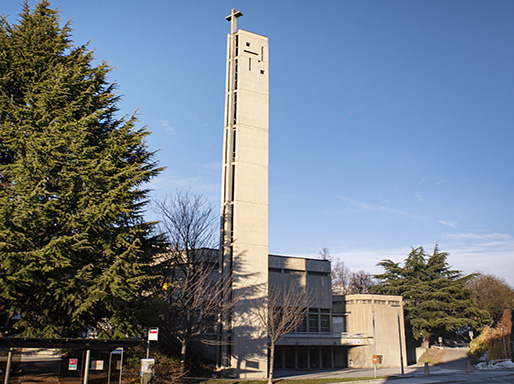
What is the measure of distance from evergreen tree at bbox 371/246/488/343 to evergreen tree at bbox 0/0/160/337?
45617mm

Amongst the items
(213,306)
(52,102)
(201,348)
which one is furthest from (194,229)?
(52,102)

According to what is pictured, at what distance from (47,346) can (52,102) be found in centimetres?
1009

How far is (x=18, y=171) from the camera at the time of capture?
16750mm

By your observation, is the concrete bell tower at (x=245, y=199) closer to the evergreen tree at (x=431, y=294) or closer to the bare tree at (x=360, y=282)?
the evergreen tree at (x=431, y=294)

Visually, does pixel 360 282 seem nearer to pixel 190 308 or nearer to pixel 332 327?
pixel 332 327

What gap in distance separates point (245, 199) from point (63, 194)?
57.6 ft

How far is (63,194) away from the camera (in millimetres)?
17141

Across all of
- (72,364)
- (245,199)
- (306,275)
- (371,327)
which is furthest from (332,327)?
(72,364)

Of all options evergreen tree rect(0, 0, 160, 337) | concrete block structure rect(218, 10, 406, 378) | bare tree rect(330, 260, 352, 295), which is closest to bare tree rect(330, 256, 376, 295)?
bare tree rect(330, 260, 352, 295)

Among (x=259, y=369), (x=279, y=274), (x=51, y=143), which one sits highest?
(x=51, y=143)

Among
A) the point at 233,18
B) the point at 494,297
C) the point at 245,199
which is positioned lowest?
the point at 494,297

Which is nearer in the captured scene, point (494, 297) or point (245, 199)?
point (245, 199)

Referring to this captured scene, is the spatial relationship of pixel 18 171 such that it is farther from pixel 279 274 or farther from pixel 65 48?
pixel 279 274

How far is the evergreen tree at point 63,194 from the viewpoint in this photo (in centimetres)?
1590
